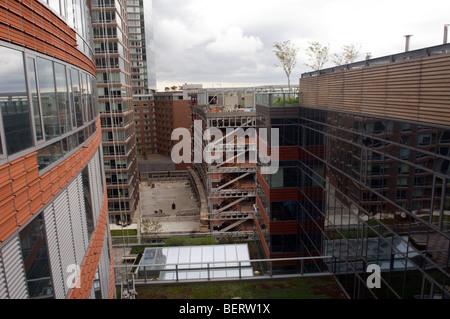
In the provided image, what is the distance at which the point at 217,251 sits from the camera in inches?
573

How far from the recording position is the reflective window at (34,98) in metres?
4.35

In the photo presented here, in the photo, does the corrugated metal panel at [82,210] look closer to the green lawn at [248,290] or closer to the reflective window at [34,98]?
the reflective window at [34,98]

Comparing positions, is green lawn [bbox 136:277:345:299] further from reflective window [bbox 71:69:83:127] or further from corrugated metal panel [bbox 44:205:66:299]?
corrugated metal panel [bbox 44:205:66:299]

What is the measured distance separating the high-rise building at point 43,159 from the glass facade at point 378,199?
270 inches

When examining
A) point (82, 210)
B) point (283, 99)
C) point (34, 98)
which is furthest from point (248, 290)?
point (283, 99)

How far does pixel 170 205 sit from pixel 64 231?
41854 mm

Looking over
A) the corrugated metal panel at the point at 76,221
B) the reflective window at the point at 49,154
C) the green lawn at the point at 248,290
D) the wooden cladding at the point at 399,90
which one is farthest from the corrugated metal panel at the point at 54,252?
the wooden cladding at the point at 399,90

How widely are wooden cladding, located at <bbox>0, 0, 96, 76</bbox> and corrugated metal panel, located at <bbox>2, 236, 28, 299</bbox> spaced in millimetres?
2118

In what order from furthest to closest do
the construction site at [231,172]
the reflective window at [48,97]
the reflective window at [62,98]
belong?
the construction site at [231,172], the reflective window at [62,98], the reflective window at [48,97]

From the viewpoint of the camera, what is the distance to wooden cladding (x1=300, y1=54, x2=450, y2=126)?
7152 mm

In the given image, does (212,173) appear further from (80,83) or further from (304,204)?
(80,83)

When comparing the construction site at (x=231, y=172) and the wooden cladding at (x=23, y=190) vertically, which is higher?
the wooden cladding at (x=23, y=190)

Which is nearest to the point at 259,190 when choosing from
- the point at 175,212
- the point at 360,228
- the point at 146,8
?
the point at 360,228

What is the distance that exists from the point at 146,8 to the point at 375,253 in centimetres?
8830
